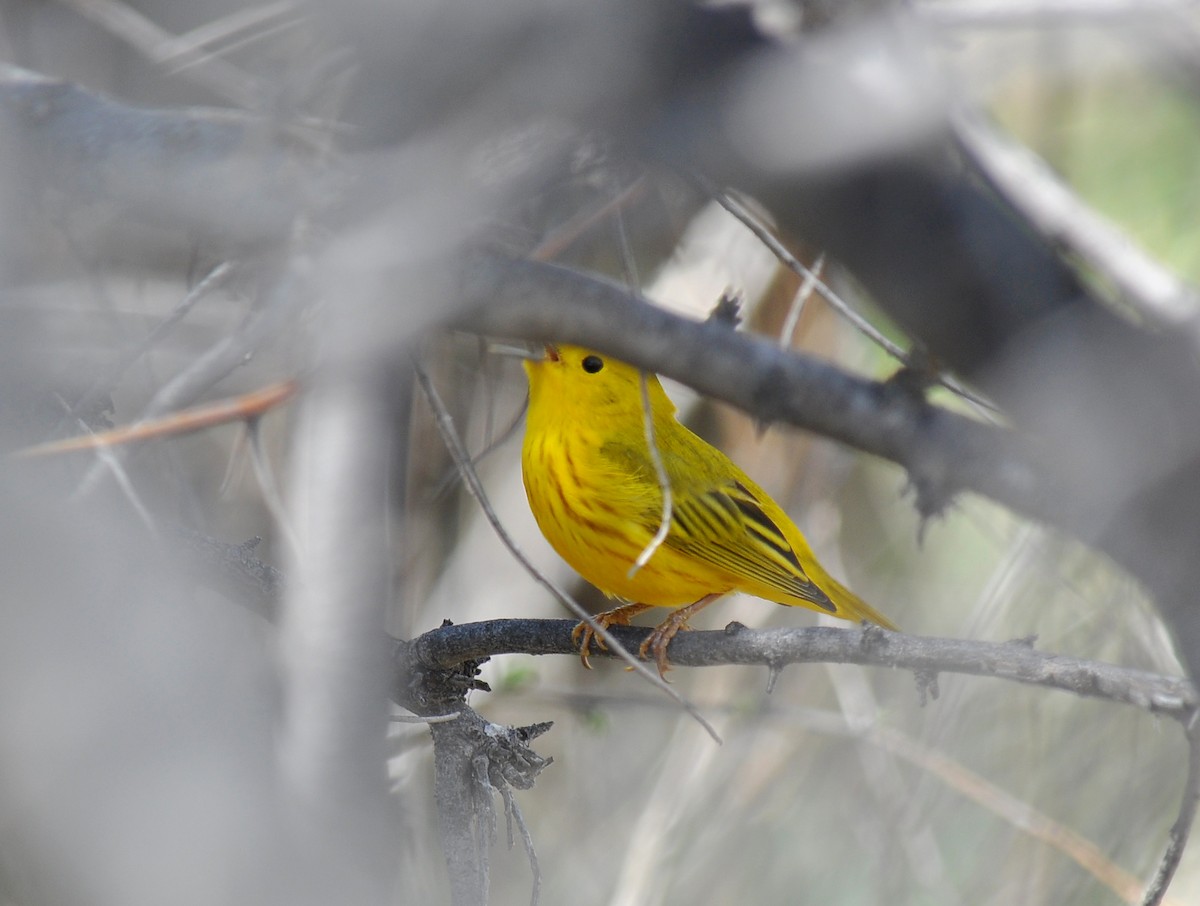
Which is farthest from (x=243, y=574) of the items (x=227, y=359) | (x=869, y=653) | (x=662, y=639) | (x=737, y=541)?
(x=737, y=541)

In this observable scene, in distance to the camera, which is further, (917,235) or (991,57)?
(991,57)

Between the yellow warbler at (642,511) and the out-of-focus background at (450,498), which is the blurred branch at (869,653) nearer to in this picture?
the out-of-focus background at (450,498)

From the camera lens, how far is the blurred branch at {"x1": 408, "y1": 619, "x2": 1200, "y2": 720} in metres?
1.71

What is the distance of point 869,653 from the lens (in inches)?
78.3

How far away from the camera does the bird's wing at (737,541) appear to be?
10.8 ft

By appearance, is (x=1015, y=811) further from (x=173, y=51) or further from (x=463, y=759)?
(x=173, y=51)

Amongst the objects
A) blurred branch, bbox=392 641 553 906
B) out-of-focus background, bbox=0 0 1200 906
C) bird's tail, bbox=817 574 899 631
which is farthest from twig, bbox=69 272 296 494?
bird's tail, bbox=817 574 899 631

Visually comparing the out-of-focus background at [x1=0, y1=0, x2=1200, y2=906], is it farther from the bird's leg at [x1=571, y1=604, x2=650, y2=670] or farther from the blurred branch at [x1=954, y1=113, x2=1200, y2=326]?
the bird's leg at [x1=571, y1=604, x2=650, y2=670]

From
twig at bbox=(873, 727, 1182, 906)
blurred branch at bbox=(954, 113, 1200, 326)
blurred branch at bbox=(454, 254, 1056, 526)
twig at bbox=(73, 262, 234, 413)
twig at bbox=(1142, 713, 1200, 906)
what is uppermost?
blurred branch at bbox=(954, 113, 1200, 326)

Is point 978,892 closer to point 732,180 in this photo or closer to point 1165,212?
point 1165,212

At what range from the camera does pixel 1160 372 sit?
1420mm

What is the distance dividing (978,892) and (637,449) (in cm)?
246

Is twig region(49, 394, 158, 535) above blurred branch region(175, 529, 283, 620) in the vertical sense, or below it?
Result: above

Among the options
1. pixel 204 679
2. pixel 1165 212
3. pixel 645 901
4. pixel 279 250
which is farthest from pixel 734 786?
→ pixel 204 679
